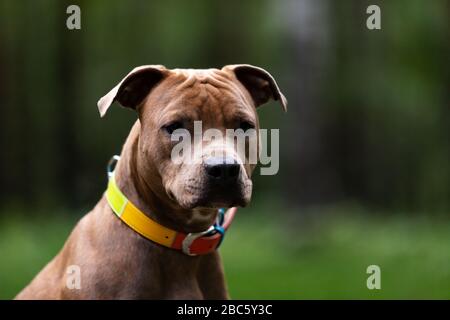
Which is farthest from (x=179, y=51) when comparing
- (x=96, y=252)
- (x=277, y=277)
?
(x=96, y=252)

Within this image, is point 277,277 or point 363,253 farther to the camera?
point 363,253

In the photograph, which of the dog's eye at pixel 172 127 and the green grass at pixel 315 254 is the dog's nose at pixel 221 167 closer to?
the dog's eye at pixel 172 127

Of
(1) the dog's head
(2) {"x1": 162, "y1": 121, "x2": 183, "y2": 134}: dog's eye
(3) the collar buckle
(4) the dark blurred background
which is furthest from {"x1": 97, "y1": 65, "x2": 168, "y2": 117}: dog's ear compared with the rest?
(4) the dark blurred background

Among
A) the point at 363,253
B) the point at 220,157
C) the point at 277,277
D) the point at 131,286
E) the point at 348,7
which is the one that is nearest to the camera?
the point at 220,157

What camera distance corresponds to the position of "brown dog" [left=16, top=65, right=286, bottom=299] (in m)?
4.27

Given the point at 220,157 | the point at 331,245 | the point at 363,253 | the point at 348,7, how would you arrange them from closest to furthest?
the point at 220,157
the point at 363,253
the point at 331,245
the point at 348,7

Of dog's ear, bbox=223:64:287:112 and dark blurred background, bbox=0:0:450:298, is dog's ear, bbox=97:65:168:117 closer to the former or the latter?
dog's ear, bbox=223:64:287:112

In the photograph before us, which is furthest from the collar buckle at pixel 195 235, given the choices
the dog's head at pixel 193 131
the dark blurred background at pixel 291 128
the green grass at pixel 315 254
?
the dark blurred background at pixel 291 128

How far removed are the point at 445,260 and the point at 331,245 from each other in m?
2.21

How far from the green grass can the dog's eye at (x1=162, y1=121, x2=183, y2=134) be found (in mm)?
4109

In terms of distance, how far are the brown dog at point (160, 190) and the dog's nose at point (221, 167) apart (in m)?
0.02

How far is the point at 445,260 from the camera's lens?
963cm

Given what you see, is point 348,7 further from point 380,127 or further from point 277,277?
point 277,277

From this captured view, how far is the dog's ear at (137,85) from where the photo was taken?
4.48 metres
